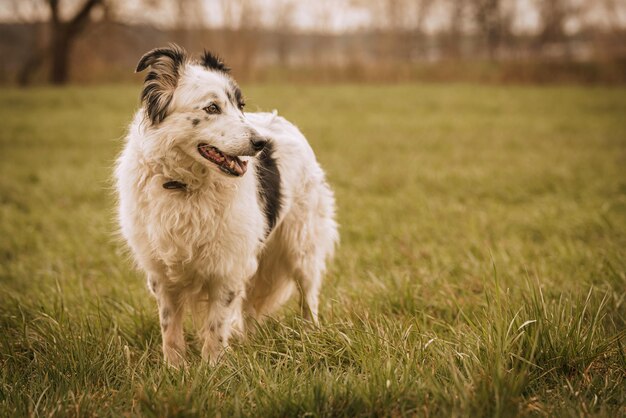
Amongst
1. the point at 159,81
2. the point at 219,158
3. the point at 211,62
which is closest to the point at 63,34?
the point at 211,62

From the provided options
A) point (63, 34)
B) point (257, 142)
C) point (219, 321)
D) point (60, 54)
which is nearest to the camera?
point (257, 142)

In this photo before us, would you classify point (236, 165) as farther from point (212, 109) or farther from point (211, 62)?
point (211, 62)

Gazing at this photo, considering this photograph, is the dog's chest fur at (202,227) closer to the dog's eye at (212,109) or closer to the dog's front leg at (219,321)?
the dog's front leg at (219,321)

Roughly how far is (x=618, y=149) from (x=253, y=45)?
717 inches

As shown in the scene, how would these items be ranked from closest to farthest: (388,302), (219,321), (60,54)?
(219,321)
(388,302)
(60,54)

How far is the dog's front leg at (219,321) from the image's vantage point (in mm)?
2980

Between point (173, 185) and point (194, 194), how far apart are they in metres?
0.12

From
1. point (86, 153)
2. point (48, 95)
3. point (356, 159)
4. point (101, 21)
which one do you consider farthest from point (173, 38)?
point (356, 159)

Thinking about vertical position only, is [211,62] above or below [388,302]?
above

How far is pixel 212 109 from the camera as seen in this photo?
2.86 meters

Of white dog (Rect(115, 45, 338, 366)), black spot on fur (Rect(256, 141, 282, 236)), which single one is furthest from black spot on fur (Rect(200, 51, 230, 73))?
black spot on fur (Rect(256, 141, 282, 236))

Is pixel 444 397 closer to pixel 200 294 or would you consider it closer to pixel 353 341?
pixel 353 341

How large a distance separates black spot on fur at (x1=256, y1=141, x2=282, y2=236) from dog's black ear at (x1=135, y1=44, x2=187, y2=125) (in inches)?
26.6

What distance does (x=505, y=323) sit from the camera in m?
2.47
